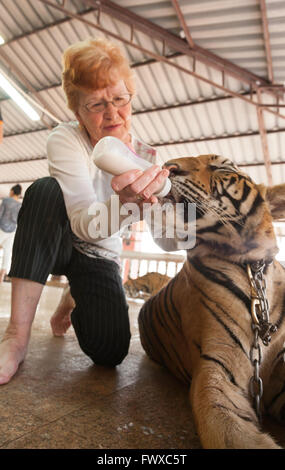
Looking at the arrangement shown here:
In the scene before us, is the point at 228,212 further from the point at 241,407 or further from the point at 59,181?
the point at 59,181

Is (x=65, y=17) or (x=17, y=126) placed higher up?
(x=65, y=17)

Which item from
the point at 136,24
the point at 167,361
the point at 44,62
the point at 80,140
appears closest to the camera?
the point at 167,361

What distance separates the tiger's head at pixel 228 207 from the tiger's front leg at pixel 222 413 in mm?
435

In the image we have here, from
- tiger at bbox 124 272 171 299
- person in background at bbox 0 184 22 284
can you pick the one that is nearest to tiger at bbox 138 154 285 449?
tiger at bbox 124 272 171 299

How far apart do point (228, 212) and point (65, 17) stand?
765 centimetres

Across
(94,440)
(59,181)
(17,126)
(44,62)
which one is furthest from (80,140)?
(17,126)

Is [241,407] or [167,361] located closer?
[241,407]

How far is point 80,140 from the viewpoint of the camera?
1.85 meters

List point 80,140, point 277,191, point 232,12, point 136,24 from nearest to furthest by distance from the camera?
point 277,191 → point 80,140 → point 232,12 → point 136,24

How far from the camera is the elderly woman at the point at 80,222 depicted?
1.61m

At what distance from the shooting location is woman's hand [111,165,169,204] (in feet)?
3.57

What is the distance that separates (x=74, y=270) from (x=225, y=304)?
94cm

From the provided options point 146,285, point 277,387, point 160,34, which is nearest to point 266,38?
point 160,34

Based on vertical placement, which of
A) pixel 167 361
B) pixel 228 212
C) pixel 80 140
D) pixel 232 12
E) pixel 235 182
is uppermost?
pixel 232 12
